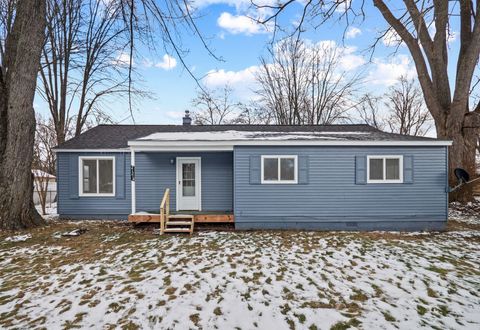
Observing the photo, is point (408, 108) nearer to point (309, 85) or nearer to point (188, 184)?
point (309, 85)

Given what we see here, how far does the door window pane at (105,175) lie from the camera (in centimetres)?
917

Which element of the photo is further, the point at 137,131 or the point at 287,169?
the point at 137,131

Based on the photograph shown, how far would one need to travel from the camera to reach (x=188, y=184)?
9.08 m

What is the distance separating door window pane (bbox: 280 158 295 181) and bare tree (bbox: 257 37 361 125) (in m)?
14.2

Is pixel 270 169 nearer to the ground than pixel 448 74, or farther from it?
nearer to the ground

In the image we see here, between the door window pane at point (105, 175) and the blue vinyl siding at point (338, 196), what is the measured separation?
4969mm

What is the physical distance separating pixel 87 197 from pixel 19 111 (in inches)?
140

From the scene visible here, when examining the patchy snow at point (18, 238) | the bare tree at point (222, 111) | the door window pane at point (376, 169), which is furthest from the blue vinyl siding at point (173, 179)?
the bare tree at point (222, 111)

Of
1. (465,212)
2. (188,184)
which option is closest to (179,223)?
(188,184)

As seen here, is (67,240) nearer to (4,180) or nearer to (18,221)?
(18,221)

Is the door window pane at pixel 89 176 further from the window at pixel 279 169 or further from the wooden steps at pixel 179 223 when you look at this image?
the window at pixel 279 169

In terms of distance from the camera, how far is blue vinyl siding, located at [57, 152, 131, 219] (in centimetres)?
905

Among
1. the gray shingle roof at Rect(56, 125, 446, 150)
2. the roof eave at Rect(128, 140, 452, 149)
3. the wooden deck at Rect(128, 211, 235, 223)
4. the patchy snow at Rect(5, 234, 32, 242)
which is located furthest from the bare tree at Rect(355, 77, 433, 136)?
the patchy snow at Rect(5, 234, 32, 242)

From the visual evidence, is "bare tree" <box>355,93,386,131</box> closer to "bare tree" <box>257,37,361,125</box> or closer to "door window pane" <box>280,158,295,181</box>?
"bare tree" <box>257,37,361,125</box>
